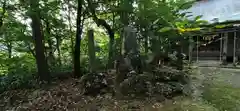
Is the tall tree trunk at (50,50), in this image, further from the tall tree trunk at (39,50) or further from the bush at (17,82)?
the tall tree trunk at (39,50)

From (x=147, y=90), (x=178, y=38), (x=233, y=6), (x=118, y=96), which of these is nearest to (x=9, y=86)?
(x=118, y=96)

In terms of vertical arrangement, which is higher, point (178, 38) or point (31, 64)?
point (178, 38)

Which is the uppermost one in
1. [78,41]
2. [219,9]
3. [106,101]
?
[219,9]

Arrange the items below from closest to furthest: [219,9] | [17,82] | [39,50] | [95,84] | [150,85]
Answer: [150,85] < [95,84] < [39,50] < [17,82] < [219,9]

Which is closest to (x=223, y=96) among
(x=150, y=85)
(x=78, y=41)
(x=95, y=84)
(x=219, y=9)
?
(x=150, y=85)

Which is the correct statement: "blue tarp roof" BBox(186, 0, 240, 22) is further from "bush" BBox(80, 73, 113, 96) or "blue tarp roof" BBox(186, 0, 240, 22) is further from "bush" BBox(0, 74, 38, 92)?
"bush" BBox(0, 74, 38, 92)

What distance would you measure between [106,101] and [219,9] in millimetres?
8306

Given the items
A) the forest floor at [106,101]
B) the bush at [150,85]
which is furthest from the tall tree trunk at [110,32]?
the bush at [150,85]

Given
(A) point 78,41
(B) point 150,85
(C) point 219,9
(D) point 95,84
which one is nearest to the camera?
(B) point 150,85

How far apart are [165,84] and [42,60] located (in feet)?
12.2

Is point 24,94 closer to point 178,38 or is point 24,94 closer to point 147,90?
point 147,90

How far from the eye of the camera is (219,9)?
966 centimetres

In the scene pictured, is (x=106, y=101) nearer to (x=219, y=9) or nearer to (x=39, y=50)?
(x=39, y=50)

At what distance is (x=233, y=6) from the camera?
921cm
